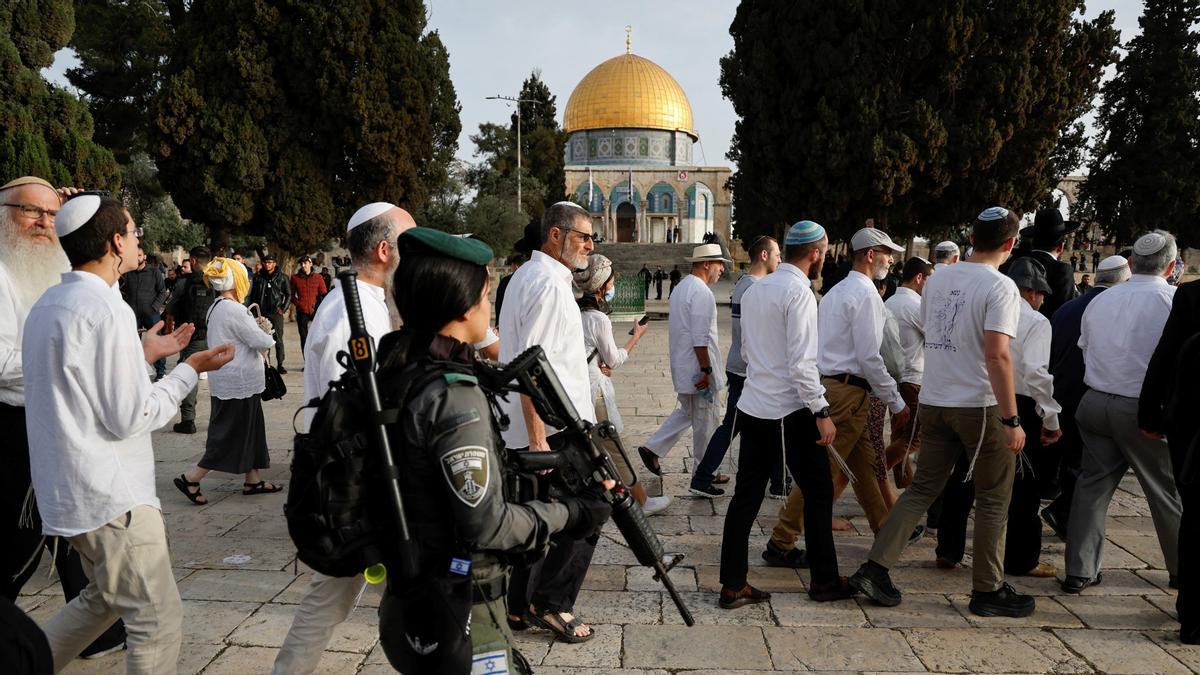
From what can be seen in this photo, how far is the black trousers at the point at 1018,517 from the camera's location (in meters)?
4.58

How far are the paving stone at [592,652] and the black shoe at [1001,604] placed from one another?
1.80 metres

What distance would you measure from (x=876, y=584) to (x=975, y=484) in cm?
71

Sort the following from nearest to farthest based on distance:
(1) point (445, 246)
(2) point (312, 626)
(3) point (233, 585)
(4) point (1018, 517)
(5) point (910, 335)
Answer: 1. (1) point (445, 246)
2. (2) point (312, 626)
3. (3) point (233, 585)
4. (4) point (1018, 517)
5. (5) point (910, 335)

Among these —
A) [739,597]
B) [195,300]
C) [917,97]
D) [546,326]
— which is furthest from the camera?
[917,97]

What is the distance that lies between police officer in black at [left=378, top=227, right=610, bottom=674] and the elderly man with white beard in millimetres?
2003

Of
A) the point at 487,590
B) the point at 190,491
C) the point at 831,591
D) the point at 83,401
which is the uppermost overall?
the point at 83,401

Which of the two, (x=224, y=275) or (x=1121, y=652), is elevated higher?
(x=224, y=275)

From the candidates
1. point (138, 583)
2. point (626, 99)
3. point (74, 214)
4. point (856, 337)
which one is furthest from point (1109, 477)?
point (626, 99)

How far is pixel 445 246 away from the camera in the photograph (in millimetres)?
1988

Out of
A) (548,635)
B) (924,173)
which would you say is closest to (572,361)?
(548,635)

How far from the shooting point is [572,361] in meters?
3.65

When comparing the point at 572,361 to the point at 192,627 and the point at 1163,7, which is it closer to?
the point at 192,627

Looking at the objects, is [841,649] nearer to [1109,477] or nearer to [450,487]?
[1109,477]

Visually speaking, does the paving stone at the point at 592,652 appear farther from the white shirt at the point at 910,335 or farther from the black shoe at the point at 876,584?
the white shirt at the point at 910,335
